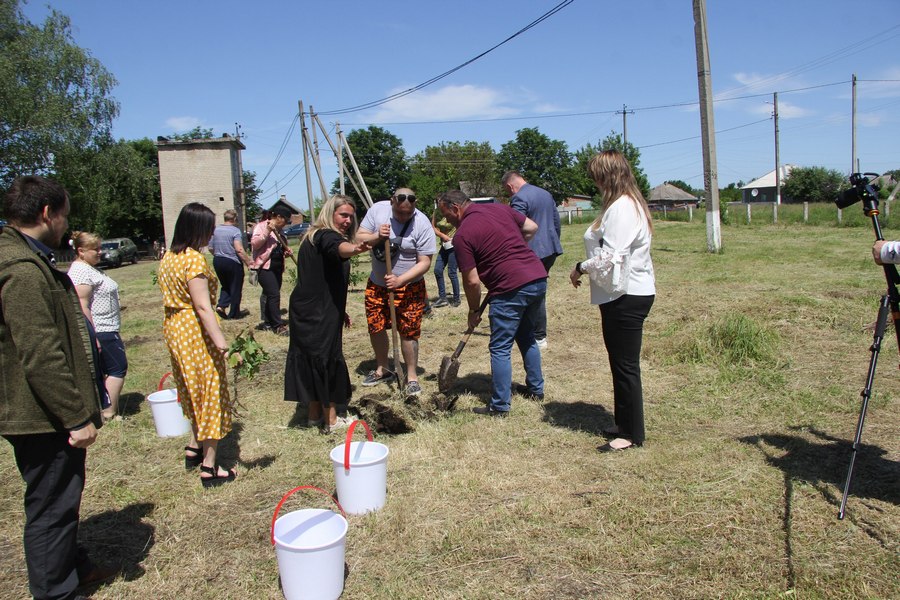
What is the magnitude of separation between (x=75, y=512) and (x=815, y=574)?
10.2ft

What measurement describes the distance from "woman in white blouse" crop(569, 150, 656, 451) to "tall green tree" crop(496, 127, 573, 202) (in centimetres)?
5838

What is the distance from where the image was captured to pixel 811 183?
58.4m

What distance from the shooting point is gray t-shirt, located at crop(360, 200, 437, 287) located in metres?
4.95

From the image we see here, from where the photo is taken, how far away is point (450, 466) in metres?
3.71

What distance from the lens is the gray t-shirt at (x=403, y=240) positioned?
4.95 metres

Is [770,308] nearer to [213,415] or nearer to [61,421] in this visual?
[213,415]

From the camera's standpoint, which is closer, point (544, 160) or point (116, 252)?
point (116, 252)


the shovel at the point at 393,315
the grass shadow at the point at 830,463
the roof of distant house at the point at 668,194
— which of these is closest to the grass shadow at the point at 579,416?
the grass shadow at the point at 830,463

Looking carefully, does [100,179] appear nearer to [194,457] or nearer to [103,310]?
[103,310]

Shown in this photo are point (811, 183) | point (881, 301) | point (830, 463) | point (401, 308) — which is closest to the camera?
point (881, 301)

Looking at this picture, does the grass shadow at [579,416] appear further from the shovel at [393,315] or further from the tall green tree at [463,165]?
the tall green tree at [463,165]

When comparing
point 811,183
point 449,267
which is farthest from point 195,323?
point 811,183

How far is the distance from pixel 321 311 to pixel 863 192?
327 centimetres

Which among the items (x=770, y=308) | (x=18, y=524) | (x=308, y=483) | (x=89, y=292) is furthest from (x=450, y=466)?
(x=770, y=308)
